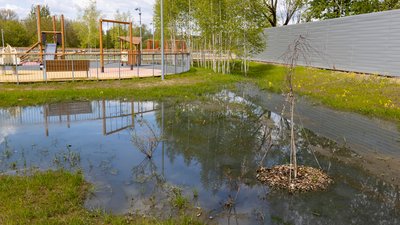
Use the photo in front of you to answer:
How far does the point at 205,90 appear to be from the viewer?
1703cm

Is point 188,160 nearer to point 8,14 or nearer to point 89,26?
point 89,26

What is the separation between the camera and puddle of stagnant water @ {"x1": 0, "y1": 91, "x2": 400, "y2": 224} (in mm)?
5051

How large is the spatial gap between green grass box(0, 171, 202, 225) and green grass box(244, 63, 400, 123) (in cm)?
576

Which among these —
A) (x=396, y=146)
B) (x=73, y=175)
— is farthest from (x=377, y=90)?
(x=73, y=175)

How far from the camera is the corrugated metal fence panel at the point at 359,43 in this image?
16.5m

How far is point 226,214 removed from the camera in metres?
4.88

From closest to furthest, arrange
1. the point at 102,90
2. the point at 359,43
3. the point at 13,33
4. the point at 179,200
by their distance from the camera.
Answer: the point at 179,200
the point at 102,90
the point at 359,43
the point at 13,33

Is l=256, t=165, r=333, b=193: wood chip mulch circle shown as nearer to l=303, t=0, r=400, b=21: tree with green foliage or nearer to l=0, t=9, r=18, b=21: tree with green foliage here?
l=303, t=0, r=400, b=21: tree with green foliage

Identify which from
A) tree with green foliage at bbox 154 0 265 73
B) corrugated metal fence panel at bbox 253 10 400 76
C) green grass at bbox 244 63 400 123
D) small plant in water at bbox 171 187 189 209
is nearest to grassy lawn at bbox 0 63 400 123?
green grass at bbox 244 63 400 123

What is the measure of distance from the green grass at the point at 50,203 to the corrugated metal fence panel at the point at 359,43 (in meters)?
14.0

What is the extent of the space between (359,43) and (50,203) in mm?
18515

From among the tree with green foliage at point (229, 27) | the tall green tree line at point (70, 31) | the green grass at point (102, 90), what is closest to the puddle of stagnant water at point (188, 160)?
the green grass at point (102, 90)

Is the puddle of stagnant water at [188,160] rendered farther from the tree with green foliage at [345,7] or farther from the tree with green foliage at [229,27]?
the tree with green foliage at [345,7]

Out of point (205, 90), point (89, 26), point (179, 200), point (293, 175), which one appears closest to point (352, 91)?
point (205, 90)
